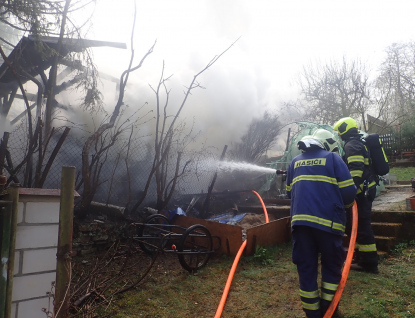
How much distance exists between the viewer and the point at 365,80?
58.2 ft

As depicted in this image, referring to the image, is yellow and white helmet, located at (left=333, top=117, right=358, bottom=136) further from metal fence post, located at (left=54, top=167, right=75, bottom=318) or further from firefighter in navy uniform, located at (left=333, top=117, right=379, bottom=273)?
metal fence post, located at (left=54, top=167, right=75, bottom=318)

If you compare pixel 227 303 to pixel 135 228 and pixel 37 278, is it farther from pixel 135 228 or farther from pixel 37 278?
pixel 135 228

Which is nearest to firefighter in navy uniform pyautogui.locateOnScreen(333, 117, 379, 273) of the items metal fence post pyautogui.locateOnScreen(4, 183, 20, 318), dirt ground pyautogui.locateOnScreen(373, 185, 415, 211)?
dirt ground pyautogui.locateOnScreen(373, 185, 415, 211)

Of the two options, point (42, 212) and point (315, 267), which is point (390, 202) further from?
point (42, 212)

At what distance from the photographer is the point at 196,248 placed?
195 inches

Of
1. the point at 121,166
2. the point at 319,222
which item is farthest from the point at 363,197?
the point at 121,166

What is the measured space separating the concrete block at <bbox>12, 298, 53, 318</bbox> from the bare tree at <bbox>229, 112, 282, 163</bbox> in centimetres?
833

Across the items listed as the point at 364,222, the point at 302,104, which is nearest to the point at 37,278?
the point at 364,222

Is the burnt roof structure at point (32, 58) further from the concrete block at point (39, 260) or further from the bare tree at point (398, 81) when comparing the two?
the bare tree at point (398, 81)

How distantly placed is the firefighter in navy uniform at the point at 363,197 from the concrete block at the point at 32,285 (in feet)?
11.6

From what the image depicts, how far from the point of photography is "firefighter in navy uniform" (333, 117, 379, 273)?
13.2 feet

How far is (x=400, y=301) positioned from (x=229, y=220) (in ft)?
12.5

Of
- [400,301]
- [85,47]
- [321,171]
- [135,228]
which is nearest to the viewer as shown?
[321,171]

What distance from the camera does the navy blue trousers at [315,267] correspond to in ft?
9.37
